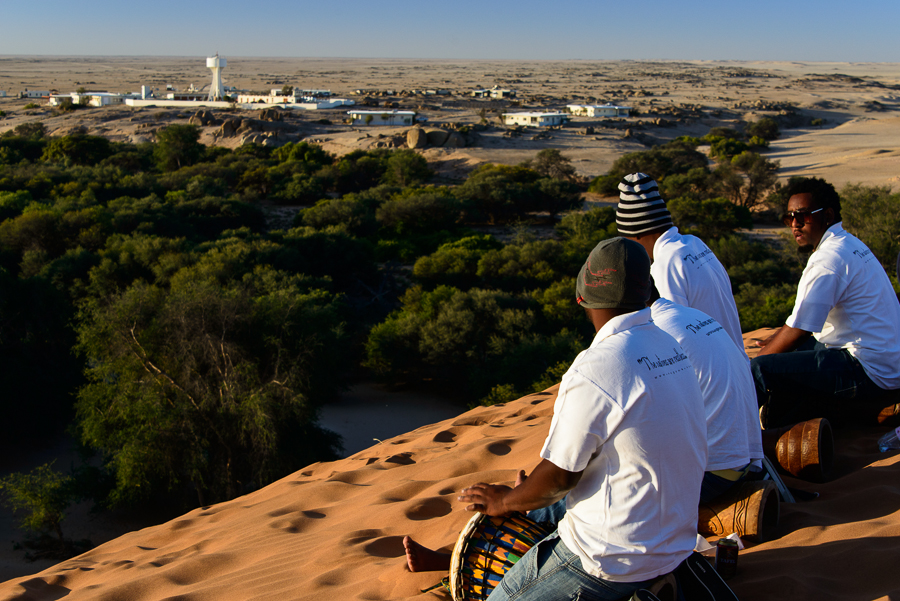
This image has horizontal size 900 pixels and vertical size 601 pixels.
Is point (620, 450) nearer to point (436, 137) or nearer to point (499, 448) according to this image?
point (499, 448)

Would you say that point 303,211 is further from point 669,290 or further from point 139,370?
point 669,290

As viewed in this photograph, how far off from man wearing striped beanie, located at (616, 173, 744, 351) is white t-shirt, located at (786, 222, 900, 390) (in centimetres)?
55

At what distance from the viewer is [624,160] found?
42094 millimetres

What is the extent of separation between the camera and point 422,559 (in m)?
3.05

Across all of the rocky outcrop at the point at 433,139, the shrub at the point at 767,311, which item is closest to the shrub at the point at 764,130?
the rocky outcrop at the point at 433,139

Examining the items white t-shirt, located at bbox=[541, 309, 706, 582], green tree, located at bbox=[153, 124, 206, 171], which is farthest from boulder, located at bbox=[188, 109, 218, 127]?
white t-shirt, located at bbox=[541, 309, 706, 582]

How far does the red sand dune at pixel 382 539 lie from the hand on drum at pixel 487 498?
2.01 feet

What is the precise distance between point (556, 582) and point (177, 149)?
46.0m

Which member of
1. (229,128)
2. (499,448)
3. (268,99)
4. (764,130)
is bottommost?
(499,448)

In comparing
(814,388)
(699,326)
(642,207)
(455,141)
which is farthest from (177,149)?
(699,326)

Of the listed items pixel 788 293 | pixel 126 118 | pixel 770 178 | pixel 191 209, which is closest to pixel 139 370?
pixel 788 293

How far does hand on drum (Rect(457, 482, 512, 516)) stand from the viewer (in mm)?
2480

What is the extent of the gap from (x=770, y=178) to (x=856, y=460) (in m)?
35.3

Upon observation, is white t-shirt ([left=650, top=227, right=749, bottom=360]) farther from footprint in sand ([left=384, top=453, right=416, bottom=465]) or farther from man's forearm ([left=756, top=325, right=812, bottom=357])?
Answer: footprint in sand ([left=384, top=453, right=416, bottom=465])
